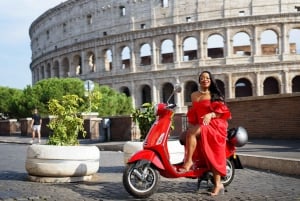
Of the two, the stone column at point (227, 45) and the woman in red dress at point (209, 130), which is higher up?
the stone column at point (227, 45)

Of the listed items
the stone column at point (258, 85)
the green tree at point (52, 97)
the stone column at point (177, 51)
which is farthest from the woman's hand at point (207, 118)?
the stone column at point (177, 51)

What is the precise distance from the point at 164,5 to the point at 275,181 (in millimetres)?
41116

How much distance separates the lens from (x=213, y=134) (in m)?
6.07

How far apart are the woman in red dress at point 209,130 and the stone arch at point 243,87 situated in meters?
41.5

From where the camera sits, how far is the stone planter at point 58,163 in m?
7.41

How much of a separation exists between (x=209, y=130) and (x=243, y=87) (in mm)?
42318

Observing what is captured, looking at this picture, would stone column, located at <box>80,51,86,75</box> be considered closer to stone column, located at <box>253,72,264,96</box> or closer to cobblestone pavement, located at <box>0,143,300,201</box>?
stone column, located at <box>253,72,264,96</box>

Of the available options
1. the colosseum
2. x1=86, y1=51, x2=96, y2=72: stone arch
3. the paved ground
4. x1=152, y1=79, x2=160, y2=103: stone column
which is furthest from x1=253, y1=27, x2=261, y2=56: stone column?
the paved ground

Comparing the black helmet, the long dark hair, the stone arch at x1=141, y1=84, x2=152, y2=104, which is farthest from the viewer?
the stone arch at x1=141, y1=84, x2=152, y2=104

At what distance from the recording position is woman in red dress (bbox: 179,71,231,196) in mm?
6059

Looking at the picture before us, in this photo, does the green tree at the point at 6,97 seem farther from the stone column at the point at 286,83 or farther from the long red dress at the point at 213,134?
the long red dress at the point at 213,134

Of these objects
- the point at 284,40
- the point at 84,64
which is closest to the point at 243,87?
the point at 284,40

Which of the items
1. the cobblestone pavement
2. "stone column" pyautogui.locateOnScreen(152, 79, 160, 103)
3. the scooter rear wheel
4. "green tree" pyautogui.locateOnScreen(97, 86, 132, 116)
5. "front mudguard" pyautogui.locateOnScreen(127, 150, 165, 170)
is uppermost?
"stone column" pyautogui.locateOnScreen(152, 79, 160, 103)

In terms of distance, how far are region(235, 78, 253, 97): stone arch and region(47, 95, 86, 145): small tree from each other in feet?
132
